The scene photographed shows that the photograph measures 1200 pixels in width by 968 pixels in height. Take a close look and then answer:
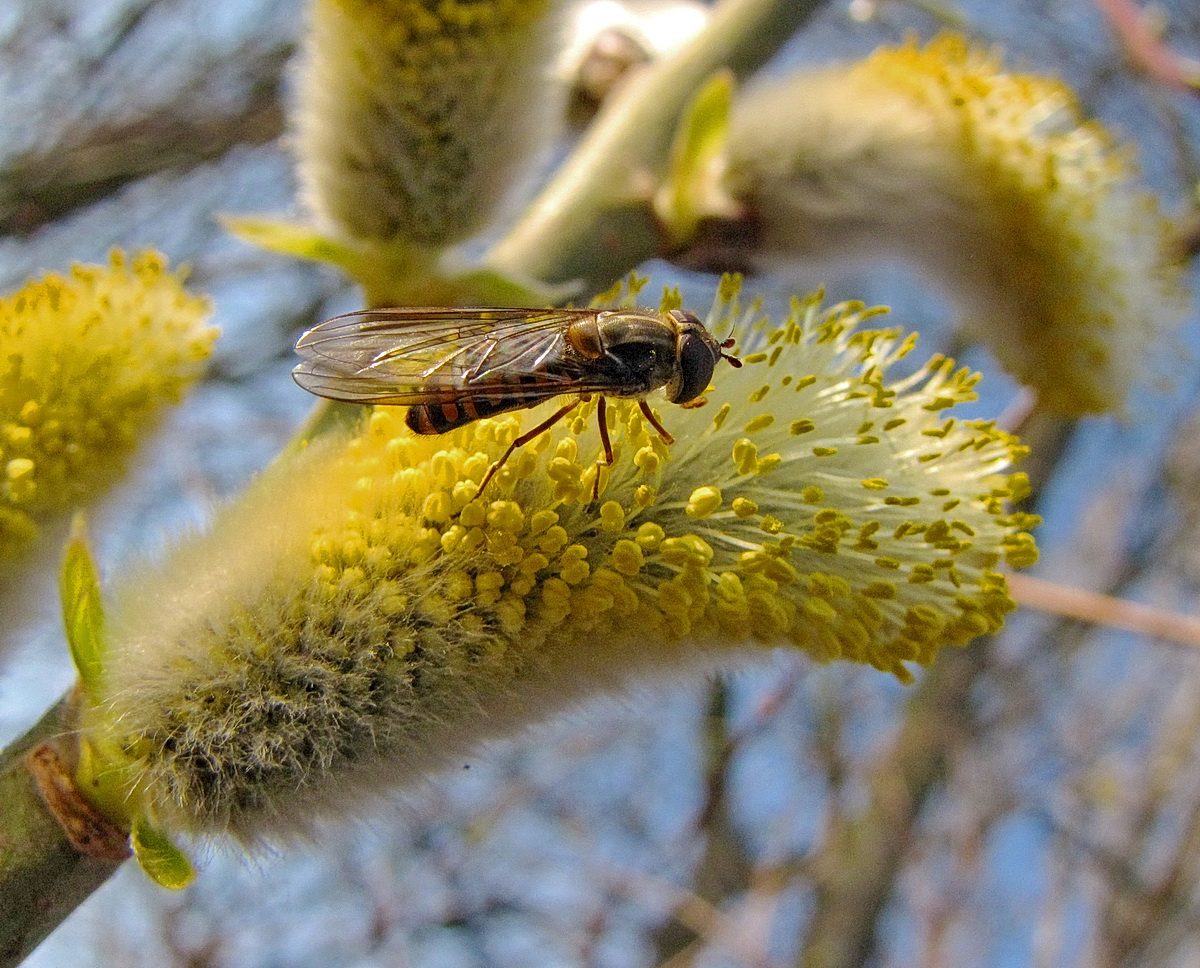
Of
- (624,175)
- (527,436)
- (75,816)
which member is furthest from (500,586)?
(624,175)

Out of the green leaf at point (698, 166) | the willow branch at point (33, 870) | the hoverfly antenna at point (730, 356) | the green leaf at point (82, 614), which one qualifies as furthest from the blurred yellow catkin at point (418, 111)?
the willow branch at point (33, 870)

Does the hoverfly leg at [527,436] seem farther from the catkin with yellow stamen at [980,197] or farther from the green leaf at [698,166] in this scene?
the catkin with yellow stamen at [980,197]

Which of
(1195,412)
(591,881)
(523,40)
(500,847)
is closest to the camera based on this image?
(523,40)

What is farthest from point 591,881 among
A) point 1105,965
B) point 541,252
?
point 541,252

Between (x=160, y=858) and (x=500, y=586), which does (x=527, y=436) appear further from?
(x=160, y=858)

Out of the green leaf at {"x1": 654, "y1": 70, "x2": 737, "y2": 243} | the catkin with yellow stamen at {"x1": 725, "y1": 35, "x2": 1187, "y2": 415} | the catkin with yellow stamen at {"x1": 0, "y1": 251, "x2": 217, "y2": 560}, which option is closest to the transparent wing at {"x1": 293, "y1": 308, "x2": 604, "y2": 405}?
the catkin with yellow stamen at {"x1": 0, "y1": 251, "x2": 217, "y2": 560}

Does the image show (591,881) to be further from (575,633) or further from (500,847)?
(575,633)
